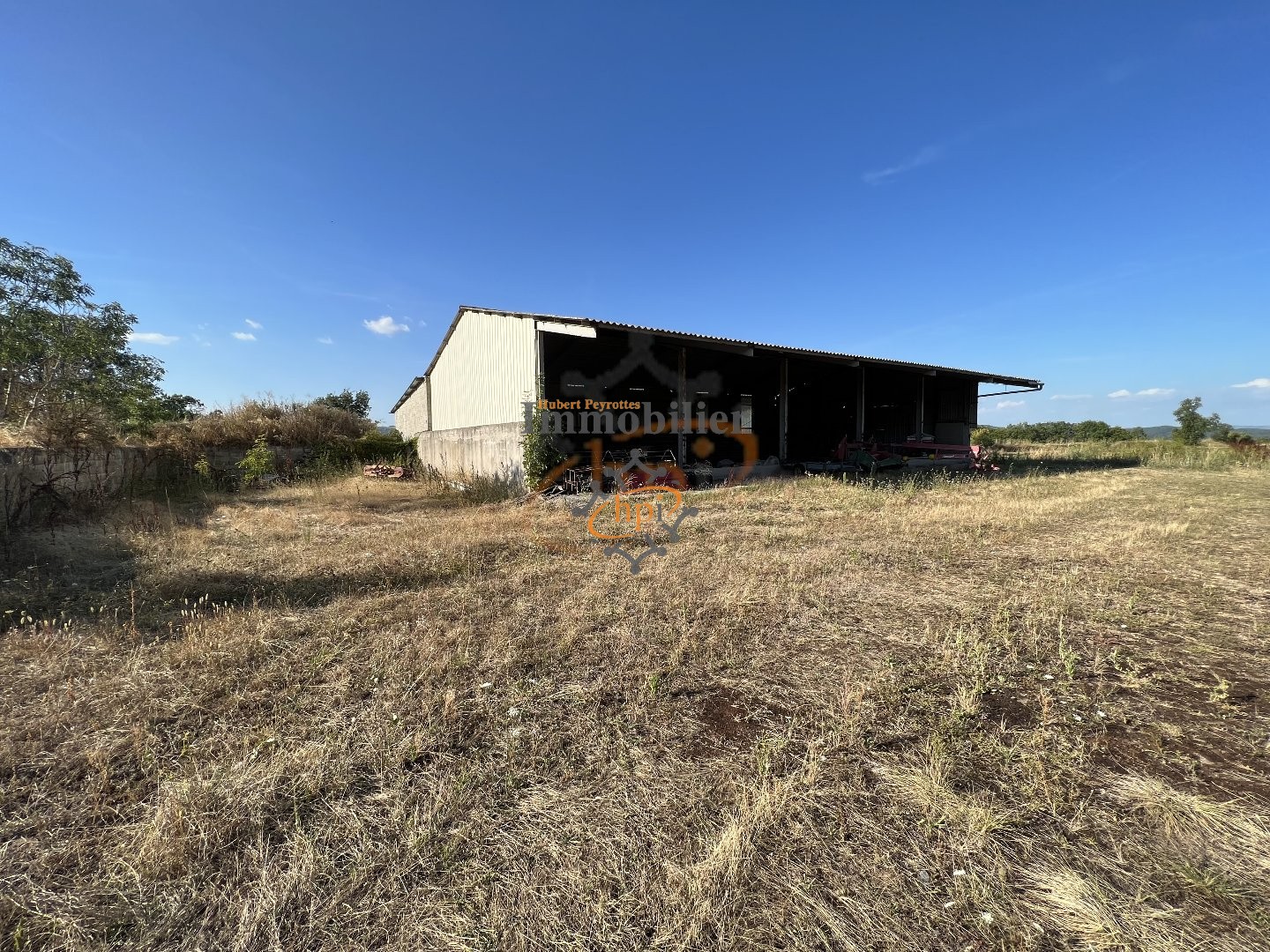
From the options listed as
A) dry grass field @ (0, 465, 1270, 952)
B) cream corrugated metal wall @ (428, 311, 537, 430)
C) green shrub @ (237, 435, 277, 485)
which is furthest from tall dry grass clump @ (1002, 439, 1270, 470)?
green shrub @ (237, 435, 277, 485)

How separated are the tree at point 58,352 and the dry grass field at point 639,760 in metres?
9.22

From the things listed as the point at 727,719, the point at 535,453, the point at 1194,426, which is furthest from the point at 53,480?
the point at 1194,426

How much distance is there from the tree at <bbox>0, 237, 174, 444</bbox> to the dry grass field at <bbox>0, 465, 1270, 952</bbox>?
922 cm

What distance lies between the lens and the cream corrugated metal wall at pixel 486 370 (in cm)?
1017

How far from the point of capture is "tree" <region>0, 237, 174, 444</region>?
9.98 meters

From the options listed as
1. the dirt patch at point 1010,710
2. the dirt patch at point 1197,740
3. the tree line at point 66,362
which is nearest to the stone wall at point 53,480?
the tree line at point 66,362

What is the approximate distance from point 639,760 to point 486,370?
11.4 m

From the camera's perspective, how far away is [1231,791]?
71.9 inches

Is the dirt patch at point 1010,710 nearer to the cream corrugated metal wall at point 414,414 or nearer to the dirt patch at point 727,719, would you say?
the dirt patch at point 727,719

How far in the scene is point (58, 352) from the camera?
41.2 ft

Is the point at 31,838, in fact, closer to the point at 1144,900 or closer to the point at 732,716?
the point at 732,716

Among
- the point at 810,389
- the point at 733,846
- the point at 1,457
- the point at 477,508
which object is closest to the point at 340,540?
the point at 477,508

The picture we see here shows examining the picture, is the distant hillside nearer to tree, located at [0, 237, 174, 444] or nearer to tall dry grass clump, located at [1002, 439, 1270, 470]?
tall dry grass clump, located at [1002, 439, 1270, 470]

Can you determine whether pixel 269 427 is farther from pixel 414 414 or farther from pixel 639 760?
pixel 639 760
